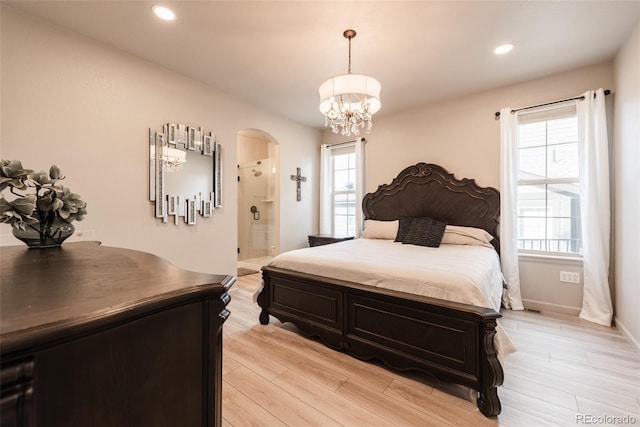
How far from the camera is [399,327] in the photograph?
1818 mm

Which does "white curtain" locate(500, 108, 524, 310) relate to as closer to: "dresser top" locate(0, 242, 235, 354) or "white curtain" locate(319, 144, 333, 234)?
"white curtain" locate(319, 144, 333, 234)

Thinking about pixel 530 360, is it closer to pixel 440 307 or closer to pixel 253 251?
pixel 440 307

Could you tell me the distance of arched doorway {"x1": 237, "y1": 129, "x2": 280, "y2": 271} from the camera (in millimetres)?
5137

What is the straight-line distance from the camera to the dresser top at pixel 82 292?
455 millimetres

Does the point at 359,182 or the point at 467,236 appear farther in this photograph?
the point at 359,182

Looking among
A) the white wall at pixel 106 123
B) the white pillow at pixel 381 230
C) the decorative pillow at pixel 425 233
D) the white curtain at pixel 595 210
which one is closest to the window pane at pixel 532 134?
the white curtain at pixel 595 210

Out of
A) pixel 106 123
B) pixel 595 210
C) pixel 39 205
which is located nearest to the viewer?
pixel 39 205

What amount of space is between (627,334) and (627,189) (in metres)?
1.28

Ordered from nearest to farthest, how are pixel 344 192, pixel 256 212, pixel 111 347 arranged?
pixel 111 347, pixel 344 192, pixel 256 212

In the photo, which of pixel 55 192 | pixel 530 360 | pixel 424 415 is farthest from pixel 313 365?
pixel 55 192

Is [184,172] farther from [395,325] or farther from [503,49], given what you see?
[503,49]

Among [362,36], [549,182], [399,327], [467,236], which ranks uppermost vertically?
[362,36]

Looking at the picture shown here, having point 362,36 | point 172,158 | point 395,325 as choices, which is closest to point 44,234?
point 172,158

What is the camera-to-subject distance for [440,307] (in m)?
1.65
